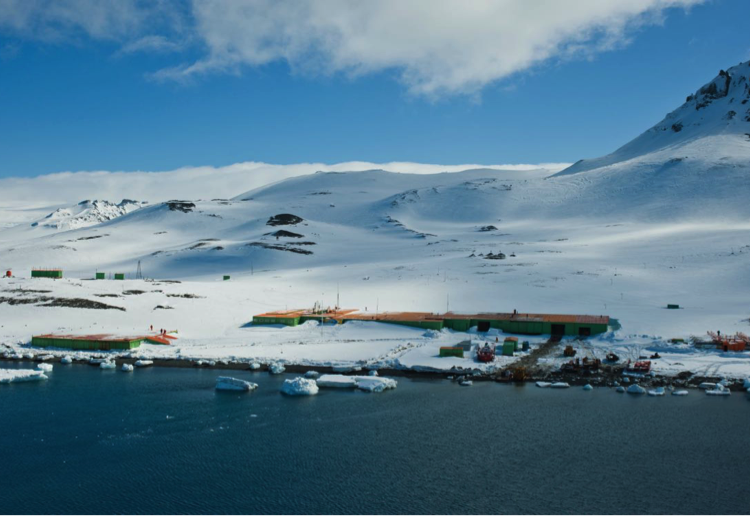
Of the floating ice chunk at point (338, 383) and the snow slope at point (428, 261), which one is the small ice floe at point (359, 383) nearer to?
the floating ice chunk at point (338, 383)

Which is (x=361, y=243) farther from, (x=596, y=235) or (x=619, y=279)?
(x=619, y=279)

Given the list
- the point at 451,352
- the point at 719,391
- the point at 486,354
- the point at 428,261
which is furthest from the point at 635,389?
the point at 428,261

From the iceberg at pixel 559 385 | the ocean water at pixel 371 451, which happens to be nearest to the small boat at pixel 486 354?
the ocean water at pixel 371 451

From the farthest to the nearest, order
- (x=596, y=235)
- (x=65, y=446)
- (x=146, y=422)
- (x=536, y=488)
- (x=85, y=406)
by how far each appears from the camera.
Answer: (x=596, y=235)
(x=85, y=406)
(x=146, y=422)
(x=65, y=446)
(x=536, y=488)

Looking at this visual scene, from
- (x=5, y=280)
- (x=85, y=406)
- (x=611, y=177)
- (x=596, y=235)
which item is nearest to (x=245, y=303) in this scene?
(x=5, y=280)

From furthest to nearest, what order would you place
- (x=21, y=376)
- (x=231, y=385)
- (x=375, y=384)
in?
(x=21, y=376), (x=231, y=385), (x=375, y=384)

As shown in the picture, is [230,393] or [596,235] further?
[596,235]

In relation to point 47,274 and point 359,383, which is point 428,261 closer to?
point 47,274
